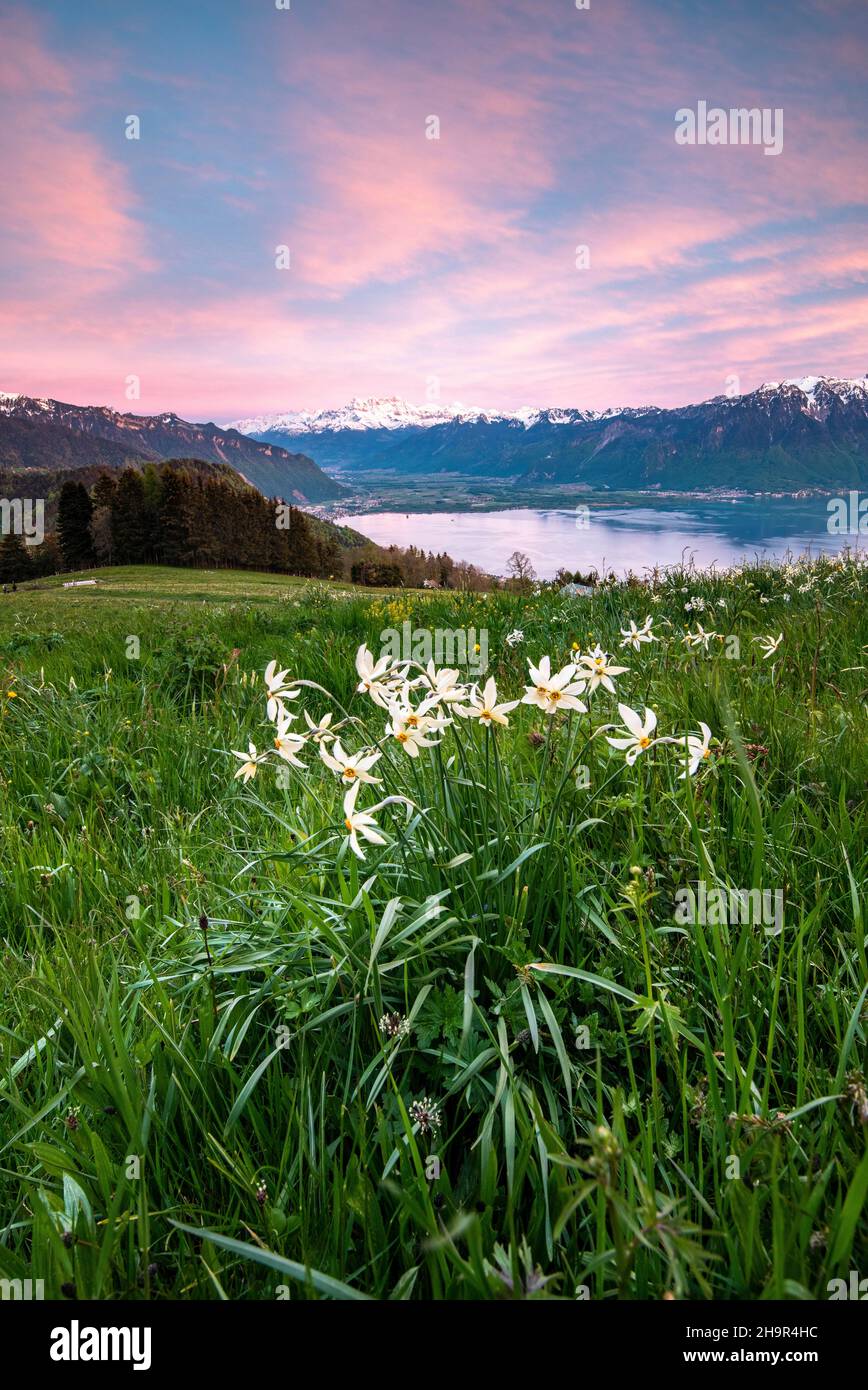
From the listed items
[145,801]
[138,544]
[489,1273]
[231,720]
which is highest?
[138,544]

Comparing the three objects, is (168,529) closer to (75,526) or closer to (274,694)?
(75,526)

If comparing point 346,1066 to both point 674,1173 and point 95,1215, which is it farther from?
point 674,1173

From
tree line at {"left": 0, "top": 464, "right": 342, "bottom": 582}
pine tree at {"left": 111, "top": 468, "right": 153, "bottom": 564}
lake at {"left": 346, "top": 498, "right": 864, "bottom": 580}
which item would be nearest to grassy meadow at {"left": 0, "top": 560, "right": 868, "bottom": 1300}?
lake at {"left": 346, "top": 498, "right": 864, "bottom": 580}

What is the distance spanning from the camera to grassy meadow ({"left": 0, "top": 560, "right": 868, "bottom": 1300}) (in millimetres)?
1252

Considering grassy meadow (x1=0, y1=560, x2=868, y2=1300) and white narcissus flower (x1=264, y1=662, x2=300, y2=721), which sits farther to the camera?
white narcissus flower (x1=264, y1=662, x2=300, y2=721)

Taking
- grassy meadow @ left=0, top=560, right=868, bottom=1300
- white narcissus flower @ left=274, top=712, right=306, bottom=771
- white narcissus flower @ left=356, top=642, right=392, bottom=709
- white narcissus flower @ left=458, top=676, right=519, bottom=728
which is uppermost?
white narcissus flower @ left=356, top=642, right=392, bottom=709

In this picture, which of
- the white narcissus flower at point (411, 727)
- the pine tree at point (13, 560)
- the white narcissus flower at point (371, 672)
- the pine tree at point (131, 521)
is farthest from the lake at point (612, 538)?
the pine tree at point (13, 560)

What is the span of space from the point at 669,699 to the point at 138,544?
6541 cm

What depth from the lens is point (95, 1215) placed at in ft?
4.76

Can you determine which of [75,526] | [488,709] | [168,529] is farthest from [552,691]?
[75,526]

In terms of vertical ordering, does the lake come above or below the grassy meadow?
above

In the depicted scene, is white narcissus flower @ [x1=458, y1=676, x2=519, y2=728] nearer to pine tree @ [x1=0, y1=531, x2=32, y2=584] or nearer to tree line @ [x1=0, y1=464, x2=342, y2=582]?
tree line @ [x1=0, y1=464, x2=342, y2=582]
